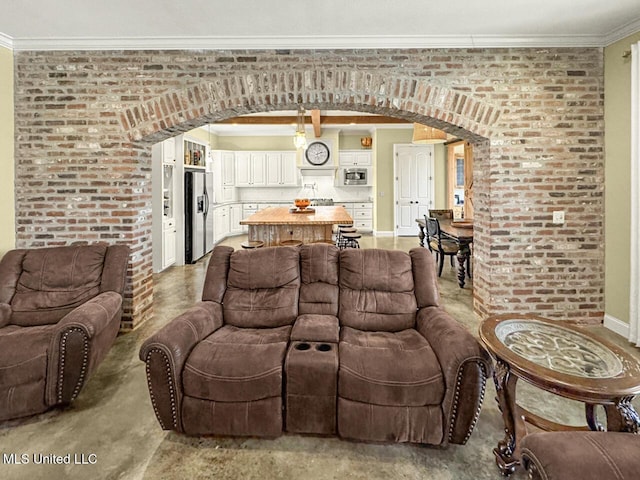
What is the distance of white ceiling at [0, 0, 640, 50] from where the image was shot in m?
2.76

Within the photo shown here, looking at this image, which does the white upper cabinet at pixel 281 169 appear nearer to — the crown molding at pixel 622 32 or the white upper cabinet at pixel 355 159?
the white upper cabinet at pixel 355 159

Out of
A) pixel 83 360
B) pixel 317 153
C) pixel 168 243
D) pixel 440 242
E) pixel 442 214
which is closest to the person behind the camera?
pixel 83 360

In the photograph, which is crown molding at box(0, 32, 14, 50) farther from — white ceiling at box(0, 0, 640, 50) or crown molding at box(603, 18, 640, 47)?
crown molding at box(603, 18, 640, 47)

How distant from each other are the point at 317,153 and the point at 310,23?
651cm

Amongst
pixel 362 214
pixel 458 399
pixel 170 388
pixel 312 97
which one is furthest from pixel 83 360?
pixel 362 214

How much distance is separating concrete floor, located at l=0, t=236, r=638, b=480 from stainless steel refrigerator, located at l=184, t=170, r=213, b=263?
4.21 metres

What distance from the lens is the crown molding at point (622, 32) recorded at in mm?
3020

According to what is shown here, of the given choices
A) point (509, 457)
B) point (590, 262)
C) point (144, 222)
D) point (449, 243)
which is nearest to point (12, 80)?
point (144, 222)

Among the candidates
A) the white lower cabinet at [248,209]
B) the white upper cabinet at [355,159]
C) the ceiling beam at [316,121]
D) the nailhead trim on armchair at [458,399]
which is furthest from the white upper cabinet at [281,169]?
the nailhead trim on armchair at [458,399]

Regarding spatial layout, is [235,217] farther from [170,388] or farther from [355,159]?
[170,388]

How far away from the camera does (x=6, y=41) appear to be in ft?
10.7

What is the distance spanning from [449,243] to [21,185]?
5240 millimetres

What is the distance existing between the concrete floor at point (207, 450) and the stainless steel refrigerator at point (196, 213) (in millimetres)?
4212

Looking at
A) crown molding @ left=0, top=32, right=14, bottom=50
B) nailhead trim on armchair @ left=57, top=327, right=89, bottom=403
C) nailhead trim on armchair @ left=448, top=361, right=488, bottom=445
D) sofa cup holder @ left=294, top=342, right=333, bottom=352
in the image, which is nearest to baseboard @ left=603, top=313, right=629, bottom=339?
nailhead trim on armchair @ left=448, top=361, right=488, bottom=445
